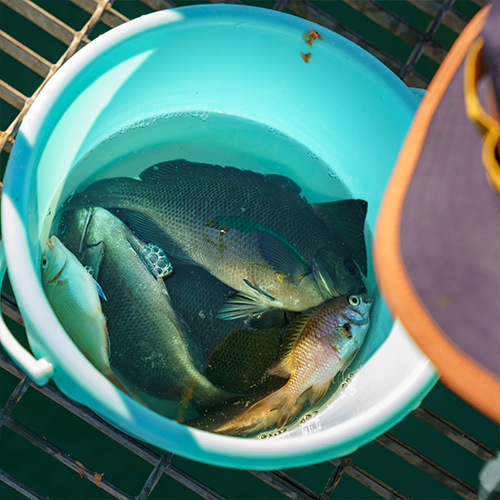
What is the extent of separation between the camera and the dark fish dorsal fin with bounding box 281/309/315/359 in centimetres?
151

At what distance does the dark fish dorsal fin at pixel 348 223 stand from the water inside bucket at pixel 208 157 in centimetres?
3

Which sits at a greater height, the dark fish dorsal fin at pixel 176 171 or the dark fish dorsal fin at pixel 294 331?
the dark fish dorsal fin at pixel 176 171

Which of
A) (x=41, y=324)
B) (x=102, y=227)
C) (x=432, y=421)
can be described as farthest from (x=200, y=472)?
(x=41, y=324)

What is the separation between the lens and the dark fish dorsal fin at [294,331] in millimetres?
1512

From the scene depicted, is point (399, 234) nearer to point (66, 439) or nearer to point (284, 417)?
point (284, 417)

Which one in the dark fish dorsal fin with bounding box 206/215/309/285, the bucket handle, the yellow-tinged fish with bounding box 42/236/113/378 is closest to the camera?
the bucket handle

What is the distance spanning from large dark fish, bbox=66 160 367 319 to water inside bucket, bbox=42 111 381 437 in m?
0.06

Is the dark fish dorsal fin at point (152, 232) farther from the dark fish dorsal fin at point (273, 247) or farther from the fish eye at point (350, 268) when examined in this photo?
the fish eye at point (350, 268)

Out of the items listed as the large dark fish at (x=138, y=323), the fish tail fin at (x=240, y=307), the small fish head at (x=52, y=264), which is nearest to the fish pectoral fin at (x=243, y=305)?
the fish tail fin at (x=240, y=307)

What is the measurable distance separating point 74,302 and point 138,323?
0.18m

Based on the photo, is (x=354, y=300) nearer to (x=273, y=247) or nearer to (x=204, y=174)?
(x=273, y=247)

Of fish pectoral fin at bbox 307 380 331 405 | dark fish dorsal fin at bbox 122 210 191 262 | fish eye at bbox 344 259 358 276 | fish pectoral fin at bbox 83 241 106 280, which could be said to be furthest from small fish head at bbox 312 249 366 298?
fish pectoral fin at bbox 83 241 106 280

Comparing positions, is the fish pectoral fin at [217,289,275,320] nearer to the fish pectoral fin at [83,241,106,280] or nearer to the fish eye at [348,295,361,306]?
the fish eye at [348,295,361,306]

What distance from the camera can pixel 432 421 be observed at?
1685mm
